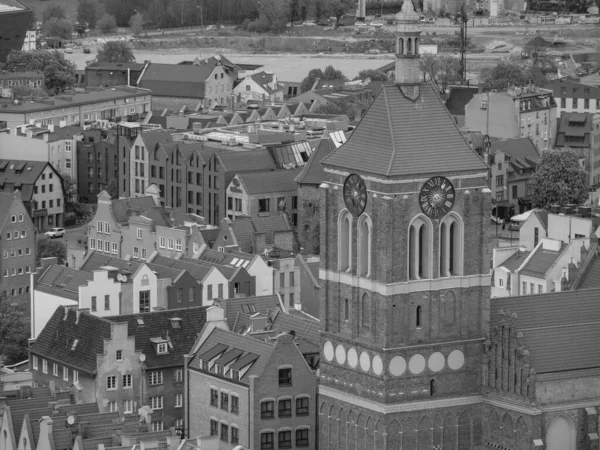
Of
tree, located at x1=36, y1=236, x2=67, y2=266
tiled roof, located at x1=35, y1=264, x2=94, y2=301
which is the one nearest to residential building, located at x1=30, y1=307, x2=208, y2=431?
tiled roof, located at x1=35, y1=264, x2=94, y2=301

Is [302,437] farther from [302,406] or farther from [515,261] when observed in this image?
[515,261]

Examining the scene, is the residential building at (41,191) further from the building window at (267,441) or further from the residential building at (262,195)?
the building window at (267,441)

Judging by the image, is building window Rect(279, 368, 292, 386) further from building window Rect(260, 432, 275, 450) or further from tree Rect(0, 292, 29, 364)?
tree Rect(0, 292, 29, 364)

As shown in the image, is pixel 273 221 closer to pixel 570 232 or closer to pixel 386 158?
pixel 570 232

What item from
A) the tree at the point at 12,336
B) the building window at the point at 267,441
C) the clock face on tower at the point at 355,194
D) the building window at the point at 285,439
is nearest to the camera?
the clock face on tower at the point at 355,194

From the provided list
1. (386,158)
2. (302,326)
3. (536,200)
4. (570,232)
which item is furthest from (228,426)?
(536,200)

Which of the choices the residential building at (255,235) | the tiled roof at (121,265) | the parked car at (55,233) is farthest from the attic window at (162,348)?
the parked car at (55,233)
